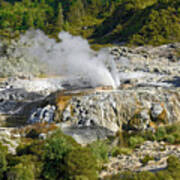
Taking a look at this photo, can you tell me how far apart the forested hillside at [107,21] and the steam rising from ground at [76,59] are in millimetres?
28684

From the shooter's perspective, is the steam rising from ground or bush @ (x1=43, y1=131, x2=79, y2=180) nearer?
bush @ (x1=43, y1=131, x2=79, y2=180)

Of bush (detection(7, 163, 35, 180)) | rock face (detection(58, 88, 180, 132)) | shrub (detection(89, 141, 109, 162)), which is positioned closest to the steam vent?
rock face (detection(58, 88, 180, 132))

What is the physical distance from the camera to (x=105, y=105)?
2256 cm

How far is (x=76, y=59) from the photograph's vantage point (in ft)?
131

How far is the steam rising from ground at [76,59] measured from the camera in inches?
1227

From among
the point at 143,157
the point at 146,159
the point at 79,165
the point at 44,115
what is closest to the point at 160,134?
the point at 143,157

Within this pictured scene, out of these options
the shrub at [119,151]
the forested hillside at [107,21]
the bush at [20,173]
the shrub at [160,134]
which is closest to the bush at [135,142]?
the shrub at [119,151]

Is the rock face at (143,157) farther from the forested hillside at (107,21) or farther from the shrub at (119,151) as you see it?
the forested hillside at (107,21)

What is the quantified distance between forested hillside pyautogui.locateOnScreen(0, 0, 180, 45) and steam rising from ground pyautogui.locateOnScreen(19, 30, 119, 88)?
28.7 metres

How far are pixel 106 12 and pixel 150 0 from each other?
22230 millimetres

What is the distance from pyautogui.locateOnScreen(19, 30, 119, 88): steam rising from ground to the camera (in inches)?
1227

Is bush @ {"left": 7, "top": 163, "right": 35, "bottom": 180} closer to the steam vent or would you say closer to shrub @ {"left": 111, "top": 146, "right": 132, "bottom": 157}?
shrub @ {"left": 111, "top": 146, "right": 132, "bottom": 157}

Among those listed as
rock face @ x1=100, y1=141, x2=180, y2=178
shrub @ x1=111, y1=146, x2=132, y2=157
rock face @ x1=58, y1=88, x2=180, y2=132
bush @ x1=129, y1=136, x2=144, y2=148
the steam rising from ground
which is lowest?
rock face @ x1=100, y1=141, x2=180, y2=178

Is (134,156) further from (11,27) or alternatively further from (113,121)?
(11,27)
